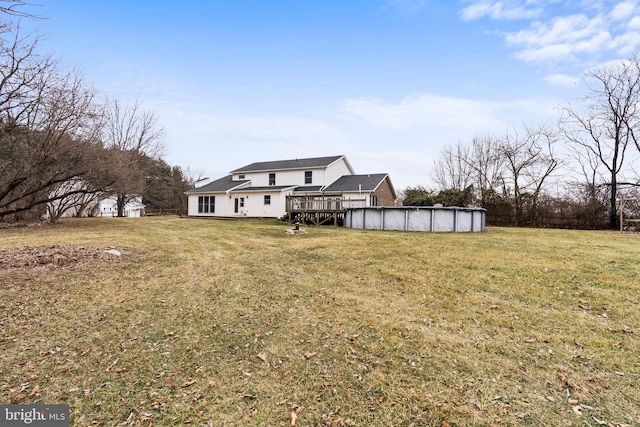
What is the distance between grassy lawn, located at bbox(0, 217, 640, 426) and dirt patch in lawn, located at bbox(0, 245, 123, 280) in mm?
206

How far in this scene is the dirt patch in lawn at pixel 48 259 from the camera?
6.51 m

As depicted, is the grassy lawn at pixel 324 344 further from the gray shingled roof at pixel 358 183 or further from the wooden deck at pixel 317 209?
the gray shingled roof at pixel 358 183

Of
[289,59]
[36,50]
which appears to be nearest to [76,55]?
[36,50]

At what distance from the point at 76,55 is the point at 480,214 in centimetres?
2269

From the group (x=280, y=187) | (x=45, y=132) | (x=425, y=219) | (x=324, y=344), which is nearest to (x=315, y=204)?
(x=280, y=187)

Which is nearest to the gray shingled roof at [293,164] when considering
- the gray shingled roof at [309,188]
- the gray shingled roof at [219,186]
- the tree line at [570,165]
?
the gray shingled roof at [219,186]

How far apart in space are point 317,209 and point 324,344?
1605 cm

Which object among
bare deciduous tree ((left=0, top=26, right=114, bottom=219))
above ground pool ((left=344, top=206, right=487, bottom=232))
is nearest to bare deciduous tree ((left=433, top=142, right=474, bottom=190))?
above ground pool ((left=344, top=206, right=487, bottom=232))

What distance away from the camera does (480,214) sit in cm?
1752

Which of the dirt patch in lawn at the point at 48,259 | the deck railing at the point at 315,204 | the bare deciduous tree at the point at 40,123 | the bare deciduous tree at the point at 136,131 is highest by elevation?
the bare deciduous tree at the point at 136,131

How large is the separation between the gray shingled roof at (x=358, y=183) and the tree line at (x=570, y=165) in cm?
454

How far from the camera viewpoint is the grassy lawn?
2.83 meters

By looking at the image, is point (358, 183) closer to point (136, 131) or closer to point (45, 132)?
point (45, 132)

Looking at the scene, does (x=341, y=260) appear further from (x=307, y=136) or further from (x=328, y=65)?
(x=307, y=136)
